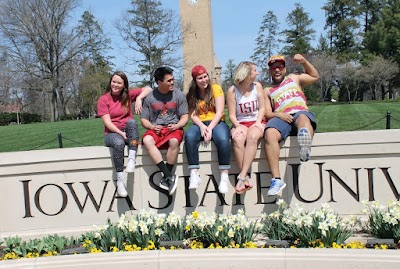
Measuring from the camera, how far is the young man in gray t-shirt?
522 cm

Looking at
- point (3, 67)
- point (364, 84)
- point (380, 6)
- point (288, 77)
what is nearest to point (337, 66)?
point (364, 84)

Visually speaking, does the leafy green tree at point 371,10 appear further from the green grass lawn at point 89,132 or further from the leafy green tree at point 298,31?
the green grass lawn at point 89,132

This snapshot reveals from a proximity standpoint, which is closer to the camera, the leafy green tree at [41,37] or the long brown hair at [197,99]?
the long brown hair at [197,99]

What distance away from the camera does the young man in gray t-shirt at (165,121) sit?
5223mm

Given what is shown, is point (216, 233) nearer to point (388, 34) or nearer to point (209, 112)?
point (209, 112)

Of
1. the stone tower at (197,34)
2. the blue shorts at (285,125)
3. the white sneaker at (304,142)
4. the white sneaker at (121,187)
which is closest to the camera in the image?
the white sneaker at (304,142)

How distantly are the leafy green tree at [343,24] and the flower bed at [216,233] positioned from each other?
61929 millimetres

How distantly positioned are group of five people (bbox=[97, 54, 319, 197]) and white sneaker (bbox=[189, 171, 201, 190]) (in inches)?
0.4

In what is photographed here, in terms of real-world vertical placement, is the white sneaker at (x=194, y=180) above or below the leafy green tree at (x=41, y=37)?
below

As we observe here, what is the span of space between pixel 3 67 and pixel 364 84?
41.5 meters

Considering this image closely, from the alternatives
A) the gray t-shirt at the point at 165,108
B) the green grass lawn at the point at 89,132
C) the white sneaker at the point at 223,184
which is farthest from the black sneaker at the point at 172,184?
the green grass lawn at the point at 89,132

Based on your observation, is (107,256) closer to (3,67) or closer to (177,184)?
Result: (177,184)

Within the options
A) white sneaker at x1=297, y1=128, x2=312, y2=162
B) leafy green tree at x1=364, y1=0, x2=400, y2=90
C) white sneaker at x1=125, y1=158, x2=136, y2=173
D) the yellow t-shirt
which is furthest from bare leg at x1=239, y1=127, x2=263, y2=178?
leafy green tree at x1=364, y1=0, x2=400, y2=90

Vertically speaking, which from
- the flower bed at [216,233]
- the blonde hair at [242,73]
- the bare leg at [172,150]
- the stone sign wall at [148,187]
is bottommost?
the flower bed at [216,233]
